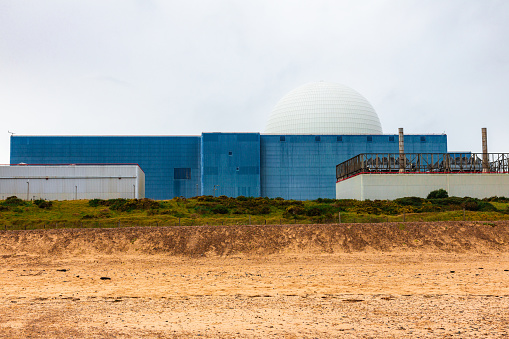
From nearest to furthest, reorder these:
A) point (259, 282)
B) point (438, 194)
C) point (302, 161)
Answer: point (259, 282), point (438, 194), point (302, 161)

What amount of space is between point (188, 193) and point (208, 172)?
7386 mm

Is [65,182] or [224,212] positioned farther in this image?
[65,182]

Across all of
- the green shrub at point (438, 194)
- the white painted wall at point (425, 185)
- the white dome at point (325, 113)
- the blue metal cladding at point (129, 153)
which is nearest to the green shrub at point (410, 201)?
the green shrub at point (438, 194)

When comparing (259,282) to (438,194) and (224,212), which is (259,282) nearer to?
(224,212)

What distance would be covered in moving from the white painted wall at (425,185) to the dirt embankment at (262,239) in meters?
21.3

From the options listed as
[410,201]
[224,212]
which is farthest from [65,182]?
[410,201]

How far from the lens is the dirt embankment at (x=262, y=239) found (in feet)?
99.9

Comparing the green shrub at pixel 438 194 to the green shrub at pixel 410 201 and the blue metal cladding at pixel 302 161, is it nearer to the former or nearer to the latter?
the green shrub at pixel 410 201

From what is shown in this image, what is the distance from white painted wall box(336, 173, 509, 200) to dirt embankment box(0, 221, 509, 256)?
2128cm

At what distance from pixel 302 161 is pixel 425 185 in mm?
34142

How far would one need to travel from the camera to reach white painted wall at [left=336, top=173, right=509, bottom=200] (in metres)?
55.0

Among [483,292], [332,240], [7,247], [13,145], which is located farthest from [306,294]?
[13,145]

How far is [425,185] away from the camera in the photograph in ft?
183

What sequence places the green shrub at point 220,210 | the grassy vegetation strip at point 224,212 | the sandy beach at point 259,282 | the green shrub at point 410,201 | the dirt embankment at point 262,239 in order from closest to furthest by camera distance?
1. the sandy beach at point 259,282
2. the dirt embankment at point 262,239
3. the grassy vegetation strip at point 224,212
4. the green shrub at point 220,210
5. the green shrub at point 410,201
